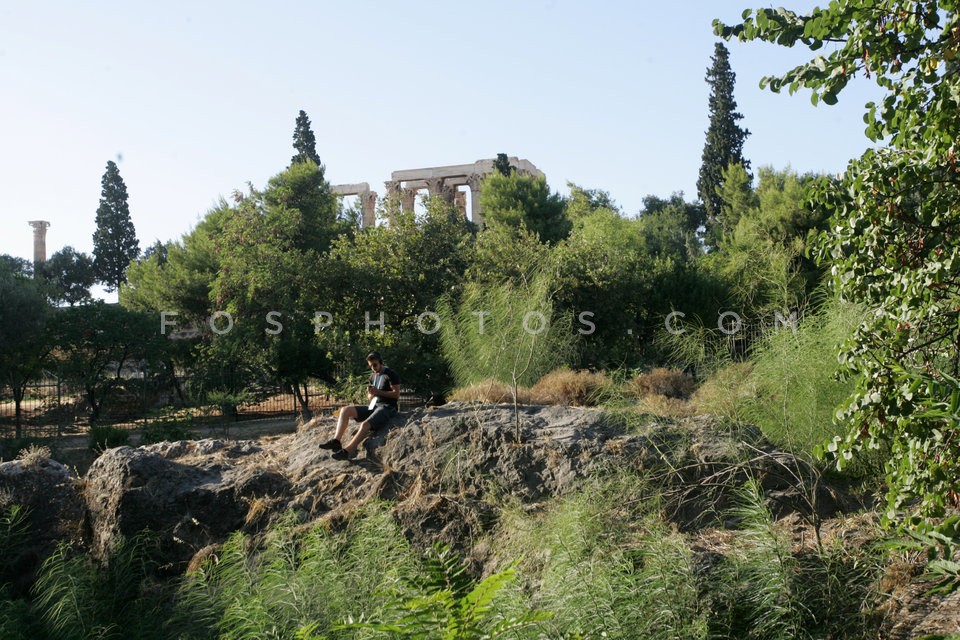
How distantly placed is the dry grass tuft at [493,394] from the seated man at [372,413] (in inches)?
44.7

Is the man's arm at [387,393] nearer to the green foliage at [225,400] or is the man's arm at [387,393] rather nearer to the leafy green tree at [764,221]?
the green foliage at [225,400]

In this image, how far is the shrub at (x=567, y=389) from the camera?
31.2ft

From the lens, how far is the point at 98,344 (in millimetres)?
17703

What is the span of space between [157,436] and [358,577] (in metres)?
9.21

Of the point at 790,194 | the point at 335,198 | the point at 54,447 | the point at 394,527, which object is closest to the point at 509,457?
the point at 394,527

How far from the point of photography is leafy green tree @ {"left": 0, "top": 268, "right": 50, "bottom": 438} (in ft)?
55.9

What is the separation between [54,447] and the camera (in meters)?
14.0

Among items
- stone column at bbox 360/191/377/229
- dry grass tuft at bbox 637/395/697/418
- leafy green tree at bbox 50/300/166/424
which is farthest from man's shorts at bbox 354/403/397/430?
stone column at bbox 360/191/377/229

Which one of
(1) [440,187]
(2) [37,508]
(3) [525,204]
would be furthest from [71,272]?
(2) [37,508]

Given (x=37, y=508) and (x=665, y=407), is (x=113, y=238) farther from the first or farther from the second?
(x=665, y=407)

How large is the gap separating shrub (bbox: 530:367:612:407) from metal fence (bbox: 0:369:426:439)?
7.02m

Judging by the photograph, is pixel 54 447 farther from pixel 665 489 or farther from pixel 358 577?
pixel 665 489

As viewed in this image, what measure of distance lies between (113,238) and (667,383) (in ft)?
130

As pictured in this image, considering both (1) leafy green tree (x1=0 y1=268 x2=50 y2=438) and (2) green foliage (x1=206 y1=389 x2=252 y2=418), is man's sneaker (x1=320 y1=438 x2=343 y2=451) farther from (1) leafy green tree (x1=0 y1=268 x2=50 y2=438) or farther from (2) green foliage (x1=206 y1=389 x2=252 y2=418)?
(1) leafy green tree (x1=0 y1=268 x2=50 y2=438)
